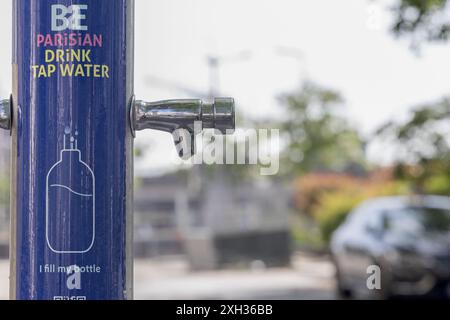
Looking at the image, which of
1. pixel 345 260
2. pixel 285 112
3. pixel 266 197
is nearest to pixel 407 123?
pixel 345 260

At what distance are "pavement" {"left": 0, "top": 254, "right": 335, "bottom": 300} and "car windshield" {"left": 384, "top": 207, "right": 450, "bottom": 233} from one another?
1.32 meters

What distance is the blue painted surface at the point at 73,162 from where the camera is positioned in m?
1.81

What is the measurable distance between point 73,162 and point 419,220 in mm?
10336

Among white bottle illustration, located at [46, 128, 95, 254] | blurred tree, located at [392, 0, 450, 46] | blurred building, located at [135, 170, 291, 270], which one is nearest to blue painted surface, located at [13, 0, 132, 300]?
white bottle illustration, located at [46, 128, 95, 254]

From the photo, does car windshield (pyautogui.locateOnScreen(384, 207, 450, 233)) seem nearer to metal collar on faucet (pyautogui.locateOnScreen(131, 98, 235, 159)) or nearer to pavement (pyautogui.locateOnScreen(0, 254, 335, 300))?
pavement (pyautogui.locateOnScreen(0, 254, 335, 300))

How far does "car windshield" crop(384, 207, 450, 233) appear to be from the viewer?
11.6 metres

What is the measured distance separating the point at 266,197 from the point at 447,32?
16974mm

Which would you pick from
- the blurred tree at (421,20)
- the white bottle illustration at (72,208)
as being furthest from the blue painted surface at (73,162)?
the blurred tree at (421,20)

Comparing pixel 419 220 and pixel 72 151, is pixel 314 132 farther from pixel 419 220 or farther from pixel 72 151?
pixel 72 151

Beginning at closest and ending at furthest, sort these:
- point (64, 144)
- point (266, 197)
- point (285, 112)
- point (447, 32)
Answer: point (64, 144) < point (447, 32) < point (285, 112) < point (266, 197)

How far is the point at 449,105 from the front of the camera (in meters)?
11.3

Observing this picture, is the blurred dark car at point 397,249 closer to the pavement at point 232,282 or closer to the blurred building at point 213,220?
the pavement at point 232,282

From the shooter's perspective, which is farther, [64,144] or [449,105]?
[449,105]
